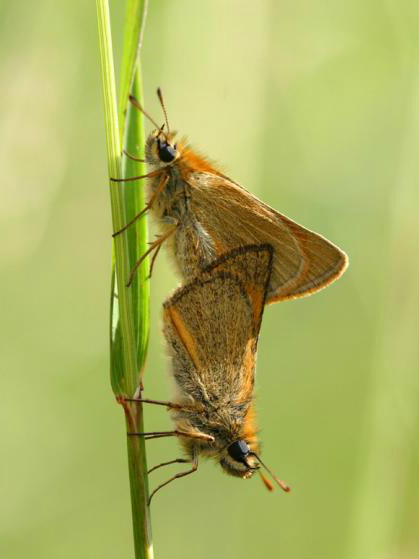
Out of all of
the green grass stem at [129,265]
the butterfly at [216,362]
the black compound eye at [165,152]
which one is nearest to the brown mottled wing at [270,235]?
the black compound eye at [165,152]

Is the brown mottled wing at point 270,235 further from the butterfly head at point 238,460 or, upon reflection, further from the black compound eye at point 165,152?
the butterfly head at point 238,460

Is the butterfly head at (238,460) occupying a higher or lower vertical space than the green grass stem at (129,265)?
lower

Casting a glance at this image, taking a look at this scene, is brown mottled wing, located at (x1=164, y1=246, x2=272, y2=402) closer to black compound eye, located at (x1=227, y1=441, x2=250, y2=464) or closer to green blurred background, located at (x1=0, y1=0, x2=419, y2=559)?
black compound eye, located at (x1=227, y1=441, x2=250, y2=464)

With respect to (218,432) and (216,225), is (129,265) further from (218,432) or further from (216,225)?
(216,225)

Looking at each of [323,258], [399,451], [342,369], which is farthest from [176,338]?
[342,369]

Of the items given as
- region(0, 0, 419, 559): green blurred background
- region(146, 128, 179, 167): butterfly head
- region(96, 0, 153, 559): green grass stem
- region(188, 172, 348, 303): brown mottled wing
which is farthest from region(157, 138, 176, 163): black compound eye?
region(0, 0, 419, 559): green blurred background
